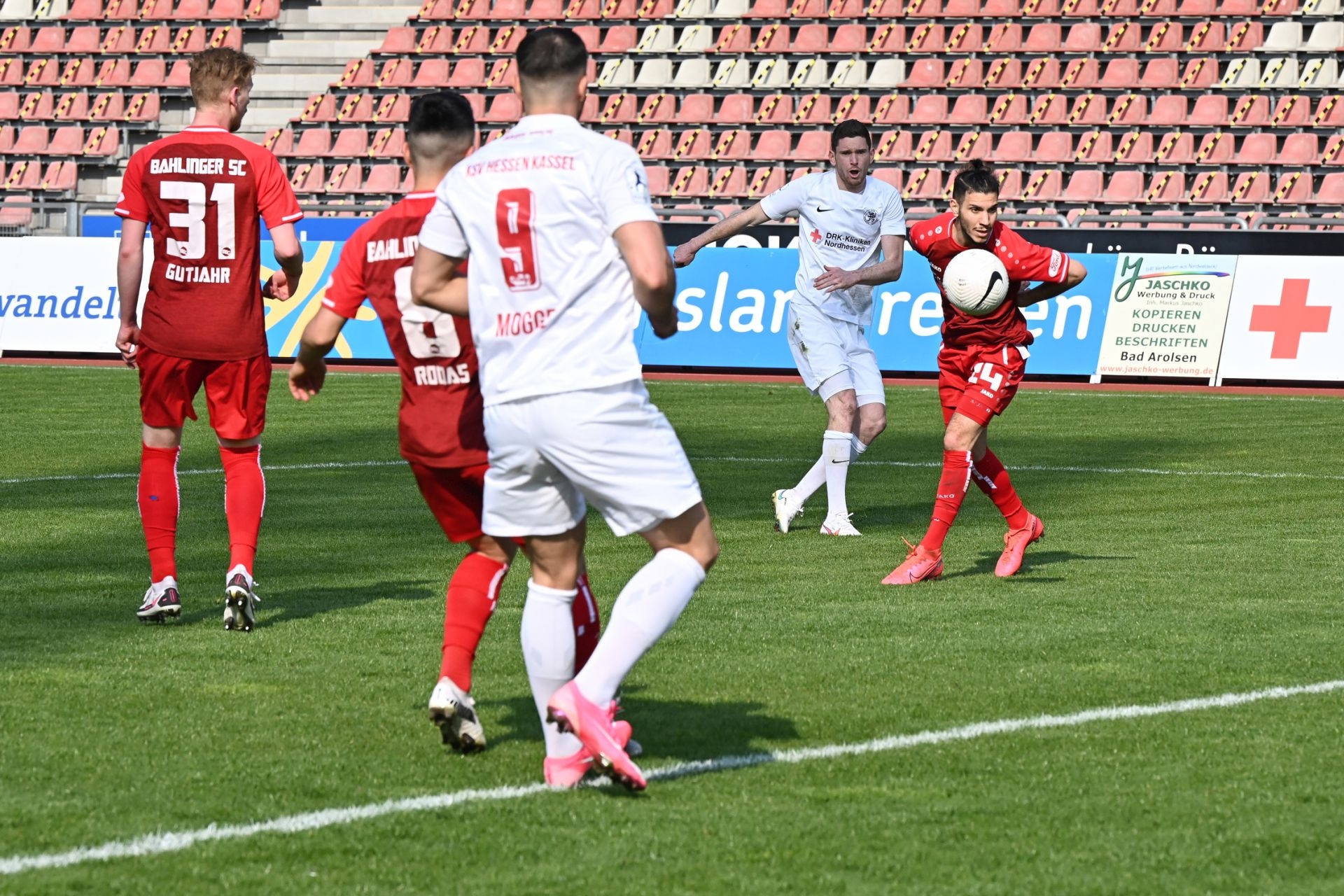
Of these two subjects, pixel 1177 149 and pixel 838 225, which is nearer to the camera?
pixel 838 225

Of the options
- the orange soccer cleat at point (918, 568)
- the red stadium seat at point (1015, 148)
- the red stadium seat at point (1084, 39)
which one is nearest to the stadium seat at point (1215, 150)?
the red stadium seat at point (1015, 148)

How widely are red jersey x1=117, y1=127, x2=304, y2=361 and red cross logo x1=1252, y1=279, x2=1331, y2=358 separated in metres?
15.5

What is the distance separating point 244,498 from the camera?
26.1ft

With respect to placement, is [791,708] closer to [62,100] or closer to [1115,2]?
[1115,2]

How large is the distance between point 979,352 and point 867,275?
5.89 feet

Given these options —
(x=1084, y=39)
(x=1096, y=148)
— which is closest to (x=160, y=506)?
(x=1096, y=148)

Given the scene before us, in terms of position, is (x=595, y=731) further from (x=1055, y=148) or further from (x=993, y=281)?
(x=1055, y=148)

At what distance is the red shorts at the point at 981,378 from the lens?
9.14 meters

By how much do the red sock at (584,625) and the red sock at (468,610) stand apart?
289 mm

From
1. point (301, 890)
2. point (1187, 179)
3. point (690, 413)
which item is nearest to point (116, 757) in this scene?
point (301, 890)

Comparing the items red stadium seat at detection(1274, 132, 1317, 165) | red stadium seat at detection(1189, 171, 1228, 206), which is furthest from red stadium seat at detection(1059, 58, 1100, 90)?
red stadium seat at detection(1274, 132, 1317, 165)

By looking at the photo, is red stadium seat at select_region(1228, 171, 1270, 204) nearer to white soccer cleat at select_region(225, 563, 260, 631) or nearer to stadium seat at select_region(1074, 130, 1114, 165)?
stadium seat at select_region(1074, 130, 1114, 165)

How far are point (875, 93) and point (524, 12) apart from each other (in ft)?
22.6

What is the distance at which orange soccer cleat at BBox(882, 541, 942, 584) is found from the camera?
8.98m
